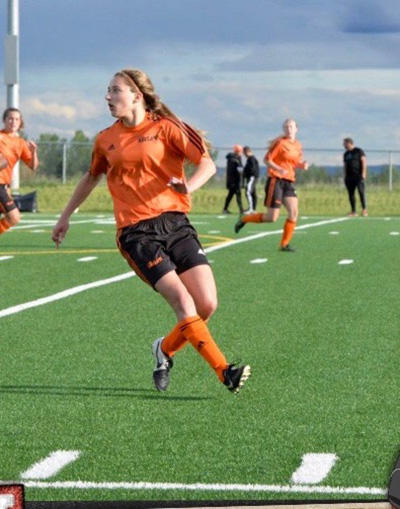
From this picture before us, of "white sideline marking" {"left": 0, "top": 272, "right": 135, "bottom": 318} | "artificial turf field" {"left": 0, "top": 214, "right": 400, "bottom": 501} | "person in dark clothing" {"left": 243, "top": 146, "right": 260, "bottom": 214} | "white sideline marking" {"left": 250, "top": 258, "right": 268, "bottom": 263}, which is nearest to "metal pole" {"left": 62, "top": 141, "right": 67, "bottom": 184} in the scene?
"person in dark clothing" {"left": 243, "top": 146, "right": 260, "bottom": 214}

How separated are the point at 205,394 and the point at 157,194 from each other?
4.06 ft

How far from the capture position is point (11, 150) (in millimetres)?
17734

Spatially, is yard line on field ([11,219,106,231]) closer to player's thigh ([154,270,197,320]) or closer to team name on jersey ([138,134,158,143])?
team name on jersey ([138,134,158,143])

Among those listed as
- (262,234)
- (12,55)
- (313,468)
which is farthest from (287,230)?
(12,55)

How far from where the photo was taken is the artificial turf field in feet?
17.9

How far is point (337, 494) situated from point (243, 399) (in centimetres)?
228

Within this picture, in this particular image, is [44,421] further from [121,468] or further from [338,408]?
[338,408]

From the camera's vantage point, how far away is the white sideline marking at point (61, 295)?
1191 centimetres

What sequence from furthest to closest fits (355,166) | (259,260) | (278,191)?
(355,166) < (278,191) < (259,260)

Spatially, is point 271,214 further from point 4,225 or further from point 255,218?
point 4,225

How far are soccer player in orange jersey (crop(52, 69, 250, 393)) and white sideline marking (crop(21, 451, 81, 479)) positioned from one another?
5.66ft

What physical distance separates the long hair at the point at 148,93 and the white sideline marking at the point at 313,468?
2545 mm

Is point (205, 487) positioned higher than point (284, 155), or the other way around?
point (284, 155)

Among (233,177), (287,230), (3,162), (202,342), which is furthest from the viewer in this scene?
(233,177)
